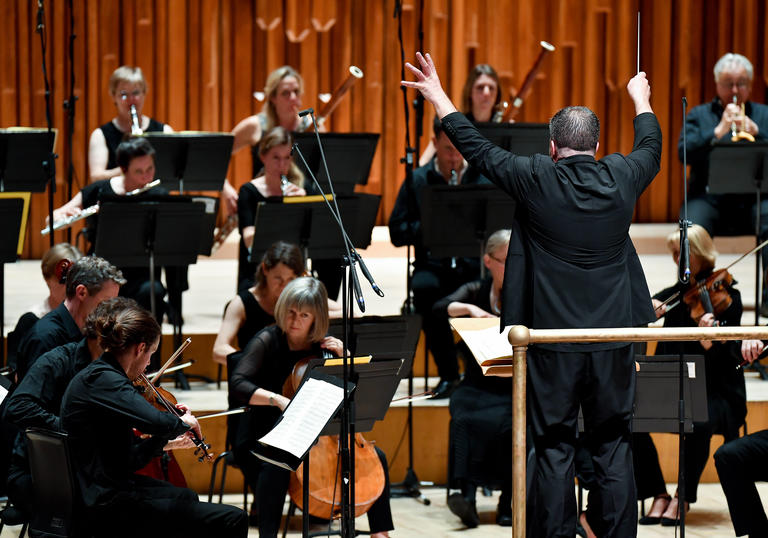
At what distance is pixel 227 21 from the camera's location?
7.94 meters

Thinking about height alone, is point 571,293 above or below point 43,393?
above

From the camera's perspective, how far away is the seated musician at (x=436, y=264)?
516 centimetres

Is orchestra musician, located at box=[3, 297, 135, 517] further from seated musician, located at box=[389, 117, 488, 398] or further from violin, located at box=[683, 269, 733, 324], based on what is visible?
violin, located at box=[683, 269, 733, 324]

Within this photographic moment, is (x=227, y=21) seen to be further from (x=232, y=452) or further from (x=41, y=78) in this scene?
(x=232, y=452)

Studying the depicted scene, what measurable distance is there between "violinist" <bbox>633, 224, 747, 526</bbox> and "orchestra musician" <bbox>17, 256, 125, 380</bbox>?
208 cm

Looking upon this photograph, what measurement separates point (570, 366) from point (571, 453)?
0.77 ft

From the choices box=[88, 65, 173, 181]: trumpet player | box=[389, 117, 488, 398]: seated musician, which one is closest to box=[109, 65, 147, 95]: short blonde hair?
box=[88, 65, 173, 181]: trumpet player

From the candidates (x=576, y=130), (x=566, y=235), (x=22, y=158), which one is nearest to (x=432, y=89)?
(x=576, y=130)

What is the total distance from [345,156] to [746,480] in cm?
235

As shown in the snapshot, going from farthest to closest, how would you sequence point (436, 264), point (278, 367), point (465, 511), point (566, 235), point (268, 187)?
point (268, 187) < point (436, 264) < point (465, 511) < point (278, 367) < point (566, 235)

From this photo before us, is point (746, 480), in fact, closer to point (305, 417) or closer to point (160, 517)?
point (305, 417)

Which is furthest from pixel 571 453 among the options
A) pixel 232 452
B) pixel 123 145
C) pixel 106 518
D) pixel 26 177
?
pixel 26 177

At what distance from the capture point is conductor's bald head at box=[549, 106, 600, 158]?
9.98 feet

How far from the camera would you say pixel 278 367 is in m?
4.25
